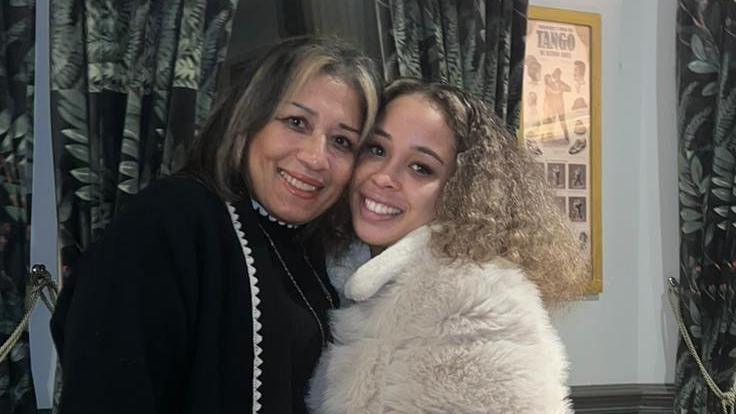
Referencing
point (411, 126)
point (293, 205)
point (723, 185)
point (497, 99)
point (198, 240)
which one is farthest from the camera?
point (723, 185)

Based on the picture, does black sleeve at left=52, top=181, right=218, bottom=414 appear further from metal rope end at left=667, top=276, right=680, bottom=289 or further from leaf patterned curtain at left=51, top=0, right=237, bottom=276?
metal rope end at left=667, top=276, right=680, bottom=289

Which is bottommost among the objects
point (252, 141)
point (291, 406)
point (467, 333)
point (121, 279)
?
point (291, 406)

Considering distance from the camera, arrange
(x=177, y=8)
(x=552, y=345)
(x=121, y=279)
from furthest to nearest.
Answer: (x=177, y=8)
(x=552, y=345)
(x=121, y=279)

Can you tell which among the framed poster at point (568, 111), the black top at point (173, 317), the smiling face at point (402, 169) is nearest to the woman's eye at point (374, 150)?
the smiling face at point (402, 169)

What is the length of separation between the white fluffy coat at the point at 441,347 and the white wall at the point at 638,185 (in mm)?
→ 1278

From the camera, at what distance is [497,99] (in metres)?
2.20

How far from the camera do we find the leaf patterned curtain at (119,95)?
5.86 ft

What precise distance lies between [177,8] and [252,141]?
585 mm

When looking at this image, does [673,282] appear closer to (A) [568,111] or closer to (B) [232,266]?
(A) [568,111]

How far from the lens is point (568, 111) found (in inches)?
99.3

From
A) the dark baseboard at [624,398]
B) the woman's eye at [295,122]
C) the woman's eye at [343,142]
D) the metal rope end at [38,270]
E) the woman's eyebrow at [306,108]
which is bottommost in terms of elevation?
the dark baseboard at [624,398]

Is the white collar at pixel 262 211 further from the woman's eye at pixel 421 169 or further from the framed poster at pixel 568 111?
the framed poster at pixel 568 111

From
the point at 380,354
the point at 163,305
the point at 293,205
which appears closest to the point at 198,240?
the point at 163,305

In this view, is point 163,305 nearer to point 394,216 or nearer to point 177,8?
point 394,216
